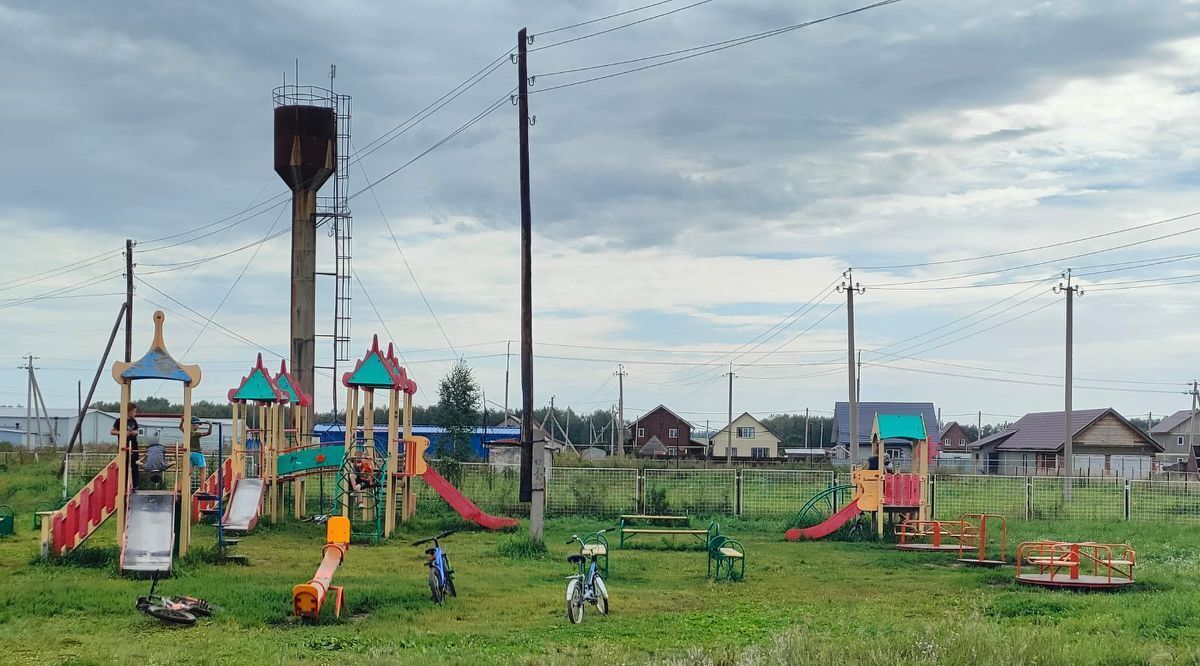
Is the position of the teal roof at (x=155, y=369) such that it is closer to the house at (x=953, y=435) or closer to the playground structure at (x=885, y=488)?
the playground structure at (x=885, y=488)

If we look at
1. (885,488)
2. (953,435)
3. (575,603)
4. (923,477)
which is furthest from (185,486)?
(953,435)

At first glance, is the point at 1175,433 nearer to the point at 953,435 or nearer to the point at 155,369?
the point at 953,435

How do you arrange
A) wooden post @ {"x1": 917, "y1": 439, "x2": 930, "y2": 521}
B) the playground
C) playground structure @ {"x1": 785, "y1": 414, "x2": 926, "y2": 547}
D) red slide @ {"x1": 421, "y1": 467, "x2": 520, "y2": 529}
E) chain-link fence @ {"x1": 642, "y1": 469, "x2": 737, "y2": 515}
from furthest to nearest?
chain-link fence @ {"x1": 642, "y1": 469, "x2": 737, "y2": 515} → red slide @ {"x1": 421, "y1": 467, "x2": 520, "y2": 529} → wooden post @ {"x1": 917, "y1": 439, "x2": 930, "y2": 521} → playground structure @ {"x1": 785, "y1": 414, "x2": 926, "y2": 547} → the playground

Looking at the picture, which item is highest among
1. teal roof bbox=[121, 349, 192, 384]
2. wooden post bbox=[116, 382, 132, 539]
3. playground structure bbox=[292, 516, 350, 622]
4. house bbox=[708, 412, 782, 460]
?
teal roof bbox=[121, 349, 192, 384]

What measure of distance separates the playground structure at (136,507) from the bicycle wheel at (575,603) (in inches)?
245

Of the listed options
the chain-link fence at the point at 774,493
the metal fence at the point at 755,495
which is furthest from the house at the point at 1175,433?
the chain-link fence at the point at 774,493

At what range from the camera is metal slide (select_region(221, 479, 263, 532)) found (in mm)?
21469

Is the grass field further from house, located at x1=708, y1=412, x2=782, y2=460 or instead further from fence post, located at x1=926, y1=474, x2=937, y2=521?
house, located at x1=708, y1=412, x2=782, y2=460

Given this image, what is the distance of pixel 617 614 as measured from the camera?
12758 millimetres

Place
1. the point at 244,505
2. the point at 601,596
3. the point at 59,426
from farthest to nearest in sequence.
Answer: the point at 59,426, the point at 244,505, the point at 601,596

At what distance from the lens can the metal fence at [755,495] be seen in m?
27.3

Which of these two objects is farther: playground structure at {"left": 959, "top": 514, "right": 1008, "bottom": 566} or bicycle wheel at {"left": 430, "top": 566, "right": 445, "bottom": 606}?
playground structure at {"left": 959, "top": 514, "right": 1008, "bottom": 566}

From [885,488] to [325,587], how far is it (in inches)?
516

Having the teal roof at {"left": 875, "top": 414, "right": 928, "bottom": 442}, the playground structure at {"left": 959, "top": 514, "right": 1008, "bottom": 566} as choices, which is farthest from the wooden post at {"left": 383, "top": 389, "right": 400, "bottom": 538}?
the playground structure at {"left": 959, "top": 514, "right": 1008, "bottom": 566}
